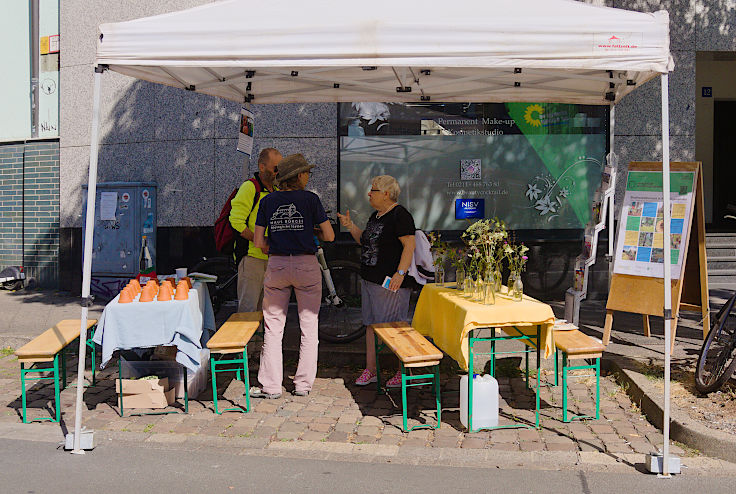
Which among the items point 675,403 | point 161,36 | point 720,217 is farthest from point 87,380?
point 720,217

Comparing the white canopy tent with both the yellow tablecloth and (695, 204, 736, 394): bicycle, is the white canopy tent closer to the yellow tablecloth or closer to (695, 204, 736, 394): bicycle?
the yellow tablecloth

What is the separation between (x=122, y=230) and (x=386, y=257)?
5933 mm

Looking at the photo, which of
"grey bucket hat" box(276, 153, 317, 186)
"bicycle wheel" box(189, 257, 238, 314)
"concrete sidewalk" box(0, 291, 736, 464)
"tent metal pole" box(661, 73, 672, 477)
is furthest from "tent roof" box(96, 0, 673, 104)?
"bicycle wheel" box(189, 257, 238, 314)

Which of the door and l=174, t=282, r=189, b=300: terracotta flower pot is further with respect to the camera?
the door

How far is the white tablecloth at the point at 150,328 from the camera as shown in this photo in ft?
18.3

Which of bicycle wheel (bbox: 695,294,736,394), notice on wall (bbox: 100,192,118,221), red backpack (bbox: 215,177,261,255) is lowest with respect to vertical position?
bicycle wheel (bbox: 695,294,736,394)

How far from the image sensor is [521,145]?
10.4 metres

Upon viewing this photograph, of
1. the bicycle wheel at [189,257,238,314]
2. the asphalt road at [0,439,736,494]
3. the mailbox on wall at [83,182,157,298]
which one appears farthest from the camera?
the mailbox on wall at [83,182,157,298]

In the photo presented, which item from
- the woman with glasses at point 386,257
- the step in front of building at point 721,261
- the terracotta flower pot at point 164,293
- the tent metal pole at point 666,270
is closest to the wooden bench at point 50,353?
the terracotta flower pot at point 164,293

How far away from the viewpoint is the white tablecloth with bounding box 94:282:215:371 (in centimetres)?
557

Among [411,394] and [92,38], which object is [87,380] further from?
[92,38]

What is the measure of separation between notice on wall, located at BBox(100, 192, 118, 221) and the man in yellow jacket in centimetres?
476

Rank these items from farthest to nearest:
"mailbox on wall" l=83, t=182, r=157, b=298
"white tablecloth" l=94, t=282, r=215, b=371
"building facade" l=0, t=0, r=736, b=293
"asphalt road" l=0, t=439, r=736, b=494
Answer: "mailbox on wall" l=83, t=182, r=157, b=298 < "building facade" l=0, t=0, r=736, b=293 < "white tablecloth" l=94, t=282, r=215, b=371 < "asphalt road" l=0, t=439, r=736, b=494

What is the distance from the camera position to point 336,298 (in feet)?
27.6
